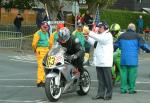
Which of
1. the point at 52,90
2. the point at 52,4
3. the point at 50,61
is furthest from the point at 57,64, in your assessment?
the point at 52,4

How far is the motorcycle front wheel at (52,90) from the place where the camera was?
1294 centimetres

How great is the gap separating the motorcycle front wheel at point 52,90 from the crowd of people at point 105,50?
0.84m

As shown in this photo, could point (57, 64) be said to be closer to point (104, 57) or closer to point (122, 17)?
point (104, 57)

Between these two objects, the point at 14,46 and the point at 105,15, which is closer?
the point at 14,46

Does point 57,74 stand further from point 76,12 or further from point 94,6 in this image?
point 94,6

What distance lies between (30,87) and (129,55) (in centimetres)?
318

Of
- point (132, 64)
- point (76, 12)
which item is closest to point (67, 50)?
point (132, 64)

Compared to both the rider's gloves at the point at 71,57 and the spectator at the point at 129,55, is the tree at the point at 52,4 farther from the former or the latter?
the rider's gloves at the point at 71,57

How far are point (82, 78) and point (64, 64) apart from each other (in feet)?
3.85

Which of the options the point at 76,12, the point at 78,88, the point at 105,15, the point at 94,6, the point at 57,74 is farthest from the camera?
the point at 105,15

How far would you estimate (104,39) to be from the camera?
13.5 metres

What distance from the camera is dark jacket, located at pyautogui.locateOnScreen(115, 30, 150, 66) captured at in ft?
48.1

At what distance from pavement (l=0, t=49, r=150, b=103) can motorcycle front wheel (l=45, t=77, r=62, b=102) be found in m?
0.25

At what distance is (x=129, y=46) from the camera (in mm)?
14648
